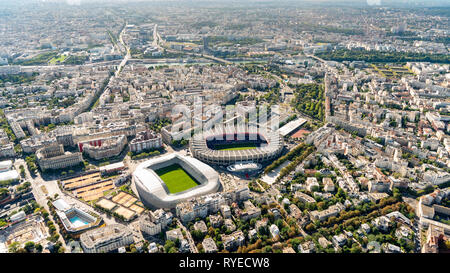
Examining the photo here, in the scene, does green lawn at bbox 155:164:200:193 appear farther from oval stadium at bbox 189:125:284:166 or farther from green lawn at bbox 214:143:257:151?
green lawn at bbox 214:143:257:151

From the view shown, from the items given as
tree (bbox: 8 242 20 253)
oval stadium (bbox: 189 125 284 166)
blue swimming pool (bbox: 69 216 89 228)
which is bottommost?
blue swimming pool (bbox: 69 216 89 228)

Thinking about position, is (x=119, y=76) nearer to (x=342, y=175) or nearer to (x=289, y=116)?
(x=289, y=116)

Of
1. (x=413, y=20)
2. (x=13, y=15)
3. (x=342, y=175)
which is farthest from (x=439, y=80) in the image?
(x=13, y=15)

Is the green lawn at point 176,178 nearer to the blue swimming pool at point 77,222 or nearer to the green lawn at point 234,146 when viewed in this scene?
the green lawn at point 234,146

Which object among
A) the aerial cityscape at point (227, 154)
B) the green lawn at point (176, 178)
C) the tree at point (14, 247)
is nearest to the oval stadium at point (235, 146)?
the aerial cityscape at point (227, 154)

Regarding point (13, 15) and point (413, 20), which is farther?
point (13, 15)

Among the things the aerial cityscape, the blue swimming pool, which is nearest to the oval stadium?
the aerial cityscape
